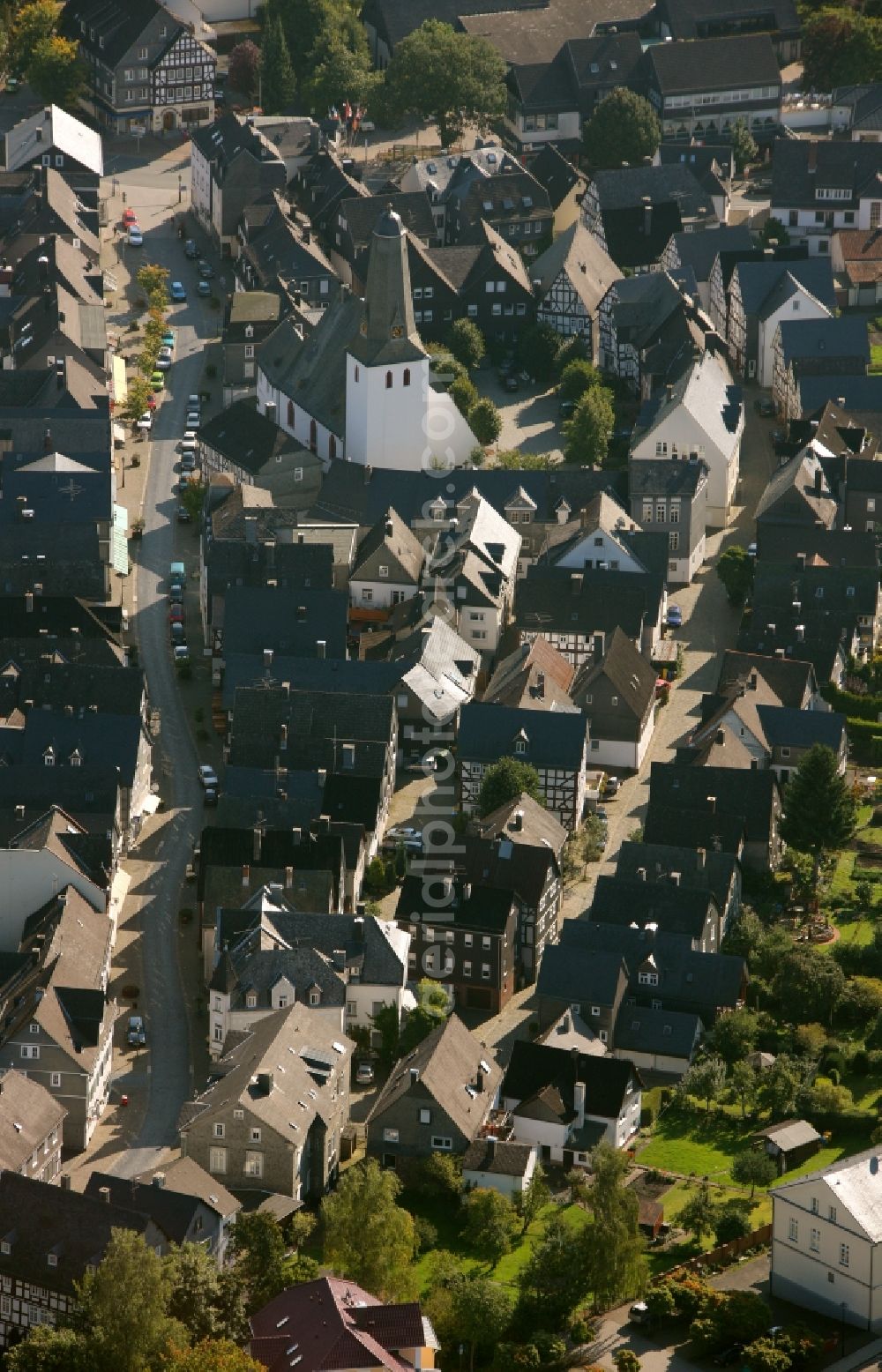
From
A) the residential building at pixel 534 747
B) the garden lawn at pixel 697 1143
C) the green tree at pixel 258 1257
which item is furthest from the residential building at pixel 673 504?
the green tree at pixel 258 1257

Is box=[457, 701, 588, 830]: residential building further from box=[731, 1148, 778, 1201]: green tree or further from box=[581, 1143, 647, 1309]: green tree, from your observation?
box=[581, 1143, 647, 1309]: green tree

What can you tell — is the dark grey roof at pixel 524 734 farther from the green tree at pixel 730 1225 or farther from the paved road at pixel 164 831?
the green tree at pixel 730 1225

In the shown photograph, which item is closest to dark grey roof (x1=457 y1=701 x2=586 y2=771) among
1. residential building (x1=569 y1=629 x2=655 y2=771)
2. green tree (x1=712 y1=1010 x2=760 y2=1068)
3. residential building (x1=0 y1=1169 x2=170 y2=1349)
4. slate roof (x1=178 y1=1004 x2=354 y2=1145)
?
residential building (x1=569 y1=629 x2=655 y2=771)

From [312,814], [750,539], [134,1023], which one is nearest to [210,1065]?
[134,1023]

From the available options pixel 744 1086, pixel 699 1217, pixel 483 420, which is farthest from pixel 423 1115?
pixel 483 420

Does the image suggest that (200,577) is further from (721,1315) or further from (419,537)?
(721,1315)
